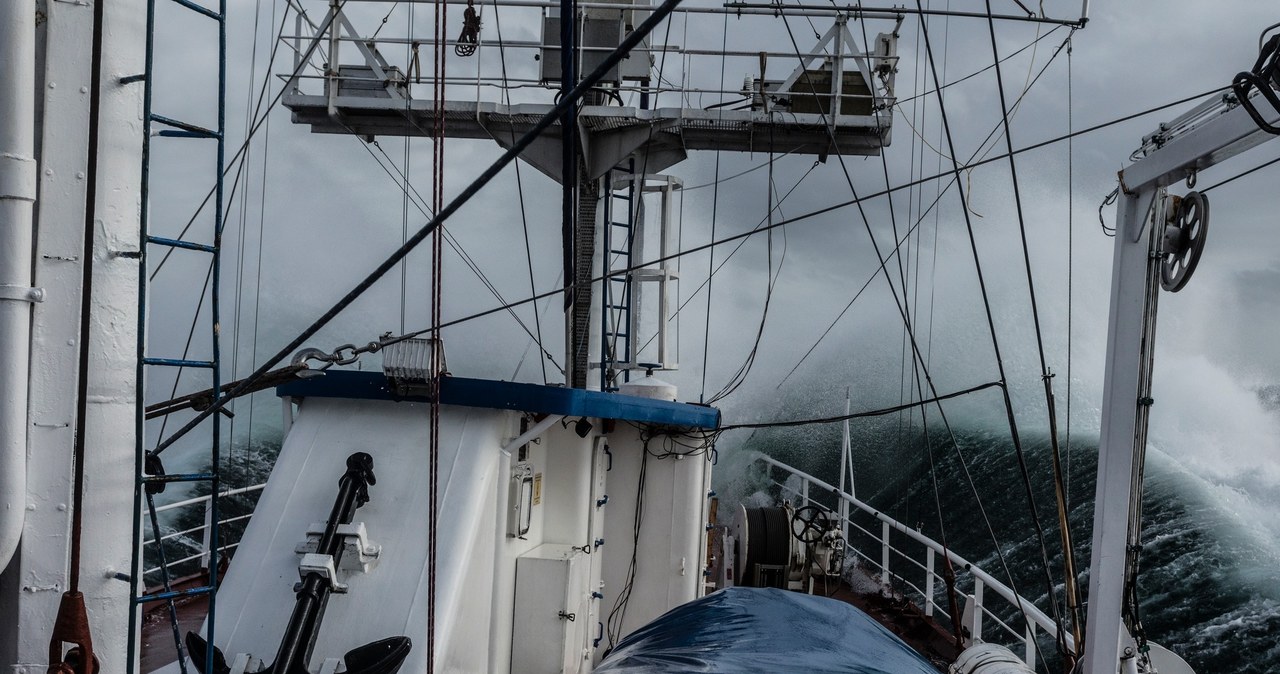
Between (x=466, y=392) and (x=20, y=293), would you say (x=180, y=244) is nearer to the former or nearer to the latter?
(x=20, y=293)

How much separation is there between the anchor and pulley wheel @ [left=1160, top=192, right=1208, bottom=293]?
387 cm

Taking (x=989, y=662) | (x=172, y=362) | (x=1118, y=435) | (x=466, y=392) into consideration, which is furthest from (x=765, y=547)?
(x=172, y=362)

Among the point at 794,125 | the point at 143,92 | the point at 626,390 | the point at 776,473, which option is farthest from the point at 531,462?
the point at 776,473

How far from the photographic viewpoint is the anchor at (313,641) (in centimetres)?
428

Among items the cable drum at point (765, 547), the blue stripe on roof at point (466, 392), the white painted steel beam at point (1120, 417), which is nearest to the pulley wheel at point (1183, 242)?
the white painted steel beam at point (1120, 417)

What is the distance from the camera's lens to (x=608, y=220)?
9352mm

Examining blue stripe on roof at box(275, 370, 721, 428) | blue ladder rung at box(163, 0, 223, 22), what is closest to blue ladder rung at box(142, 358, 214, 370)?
blue ladder rung at box(163, 0, 223, 22)

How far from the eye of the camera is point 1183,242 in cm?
452

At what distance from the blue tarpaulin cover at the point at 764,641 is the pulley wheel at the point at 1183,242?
2.08 m

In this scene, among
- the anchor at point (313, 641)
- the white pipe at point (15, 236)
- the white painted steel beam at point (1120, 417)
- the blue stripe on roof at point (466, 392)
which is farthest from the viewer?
the blue stripe on roof at point (466, 392)

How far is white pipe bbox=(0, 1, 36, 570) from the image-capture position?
303 centimetres

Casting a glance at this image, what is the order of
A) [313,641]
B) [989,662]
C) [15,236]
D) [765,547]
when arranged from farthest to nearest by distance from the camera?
[765,547], [989,662], [313,641], [15,236]

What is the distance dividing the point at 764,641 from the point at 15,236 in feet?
9.37

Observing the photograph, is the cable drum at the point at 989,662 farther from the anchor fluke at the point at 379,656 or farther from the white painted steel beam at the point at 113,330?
the white painted steel beam at the point at 113,330
